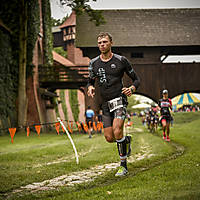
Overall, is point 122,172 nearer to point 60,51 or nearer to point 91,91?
point 91,91

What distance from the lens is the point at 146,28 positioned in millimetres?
28312

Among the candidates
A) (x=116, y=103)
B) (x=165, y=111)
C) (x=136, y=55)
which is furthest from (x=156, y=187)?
(x=136, y=55)

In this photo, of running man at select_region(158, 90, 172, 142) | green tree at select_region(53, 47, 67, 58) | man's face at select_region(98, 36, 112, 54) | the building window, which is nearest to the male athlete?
man's face at select_region(98, 36, 112, 54)

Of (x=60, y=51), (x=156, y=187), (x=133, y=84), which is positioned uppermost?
(x=60, y=51)

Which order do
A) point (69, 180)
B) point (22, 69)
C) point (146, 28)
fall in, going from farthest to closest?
point (146, 28) < point (22, 69) < point (69, 180)

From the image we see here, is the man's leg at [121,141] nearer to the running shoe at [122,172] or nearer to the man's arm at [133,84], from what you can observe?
the running shoe at [122,172]

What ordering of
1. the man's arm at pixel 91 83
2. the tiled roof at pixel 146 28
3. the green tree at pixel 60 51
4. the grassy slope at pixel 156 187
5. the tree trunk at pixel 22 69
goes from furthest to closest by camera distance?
the green tree at pixel 60 51 → the tiled roof at pixel 146 28 → the tree trunk at pixel 22 69 → the man's arm at pixel 91 83 → the grassy slope at pixel 156 187

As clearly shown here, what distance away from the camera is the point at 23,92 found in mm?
21188

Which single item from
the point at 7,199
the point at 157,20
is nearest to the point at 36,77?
the point at 157,20

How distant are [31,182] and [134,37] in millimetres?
23251

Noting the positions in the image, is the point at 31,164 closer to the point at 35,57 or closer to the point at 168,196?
the point at 168,196

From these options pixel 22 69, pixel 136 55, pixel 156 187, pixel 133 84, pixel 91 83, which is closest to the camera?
pixel 156 187

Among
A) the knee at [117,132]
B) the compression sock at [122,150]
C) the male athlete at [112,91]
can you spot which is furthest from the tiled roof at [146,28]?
the knee at [117,132]

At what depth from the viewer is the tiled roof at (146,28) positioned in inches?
1035
